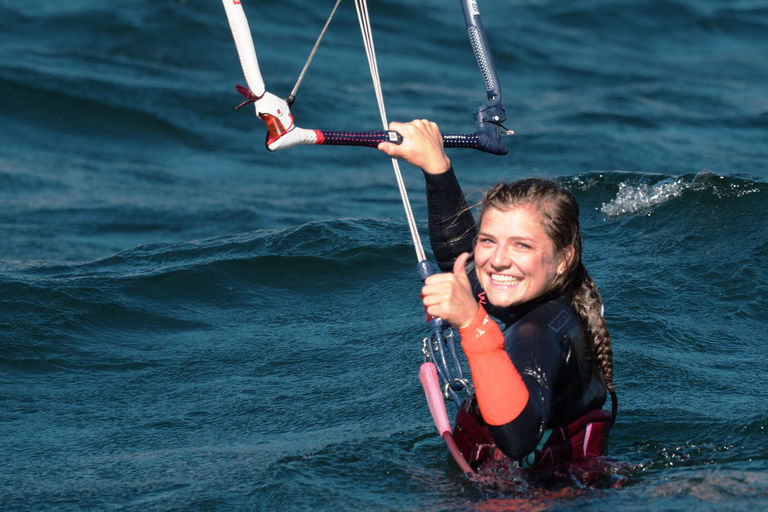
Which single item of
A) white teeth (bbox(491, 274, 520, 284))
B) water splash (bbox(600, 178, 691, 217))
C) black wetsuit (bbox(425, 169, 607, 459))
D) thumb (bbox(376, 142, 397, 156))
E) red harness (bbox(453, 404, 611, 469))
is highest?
water splash (bbox(600, 178, 691, 217))

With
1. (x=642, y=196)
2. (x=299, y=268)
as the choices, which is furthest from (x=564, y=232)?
(x=642, y=196)

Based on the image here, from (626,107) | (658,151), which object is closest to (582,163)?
(658,151)

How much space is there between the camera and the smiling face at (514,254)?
12.1 ft

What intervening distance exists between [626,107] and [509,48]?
139 inches

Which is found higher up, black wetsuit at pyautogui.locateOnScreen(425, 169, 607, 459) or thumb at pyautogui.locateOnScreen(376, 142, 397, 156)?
thumb at pyautogui.locateOnScreen(376, 142, 397, 156)

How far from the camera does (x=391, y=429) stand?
4883mm

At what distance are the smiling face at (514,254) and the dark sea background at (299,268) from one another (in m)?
0.76

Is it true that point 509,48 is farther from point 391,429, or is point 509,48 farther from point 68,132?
point 391,429

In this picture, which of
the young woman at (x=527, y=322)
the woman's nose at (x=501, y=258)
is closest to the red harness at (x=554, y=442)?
the young woman at (x=527, y=322)

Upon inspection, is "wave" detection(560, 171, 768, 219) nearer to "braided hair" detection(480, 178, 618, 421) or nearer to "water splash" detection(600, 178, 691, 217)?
"water splash" detection(600, 178, 691, 217)

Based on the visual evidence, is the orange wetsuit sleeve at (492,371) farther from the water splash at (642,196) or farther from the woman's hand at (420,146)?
the water splash at (642,196)

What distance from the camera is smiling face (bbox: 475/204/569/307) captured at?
369cm

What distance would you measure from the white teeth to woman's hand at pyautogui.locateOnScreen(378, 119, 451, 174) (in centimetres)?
59

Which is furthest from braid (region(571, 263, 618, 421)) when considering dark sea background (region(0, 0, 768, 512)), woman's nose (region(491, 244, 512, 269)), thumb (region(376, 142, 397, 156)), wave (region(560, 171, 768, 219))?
wave (region(560, 171, 768, 219))
